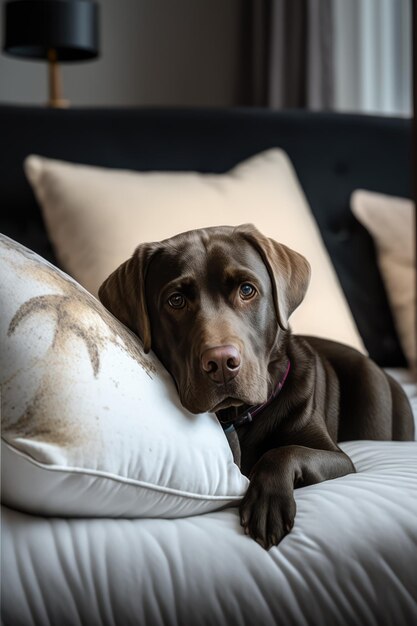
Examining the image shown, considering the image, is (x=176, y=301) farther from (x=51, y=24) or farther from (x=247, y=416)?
(x=51, y=24)

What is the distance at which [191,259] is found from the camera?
43.6 inches

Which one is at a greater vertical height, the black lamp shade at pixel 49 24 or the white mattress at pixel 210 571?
the black lamp shade at pixel 49 24

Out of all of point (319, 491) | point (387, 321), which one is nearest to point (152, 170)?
point (387, 321)

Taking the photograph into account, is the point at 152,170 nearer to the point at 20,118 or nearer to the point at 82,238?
the point at 20,118

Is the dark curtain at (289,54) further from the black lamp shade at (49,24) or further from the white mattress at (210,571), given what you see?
the white mattress at (210,571)

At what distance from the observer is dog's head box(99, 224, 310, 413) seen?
1064 mm

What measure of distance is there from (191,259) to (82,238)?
0.62 metres

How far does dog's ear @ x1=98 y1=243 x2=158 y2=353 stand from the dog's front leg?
0.79 feet

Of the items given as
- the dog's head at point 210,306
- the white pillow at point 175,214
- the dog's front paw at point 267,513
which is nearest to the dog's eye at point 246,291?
the dog's head at point 210,306

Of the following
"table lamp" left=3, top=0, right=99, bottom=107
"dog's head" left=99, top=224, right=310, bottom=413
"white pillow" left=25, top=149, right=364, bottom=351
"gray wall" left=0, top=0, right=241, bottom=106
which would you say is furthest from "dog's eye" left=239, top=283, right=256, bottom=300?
"gray wall" left=0, top=0, right=241, bottom=106

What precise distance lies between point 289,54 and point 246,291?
3281 mm

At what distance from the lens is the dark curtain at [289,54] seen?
389 centimetres

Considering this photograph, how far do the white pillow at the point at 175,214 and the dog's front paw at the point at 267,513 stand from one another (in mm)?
395

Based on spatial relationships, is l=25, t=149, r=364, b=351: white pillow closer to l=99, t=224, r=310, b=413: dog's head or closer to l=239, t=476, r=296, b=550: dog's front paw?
l=99, t=224, r=310, b=413: dog's head
